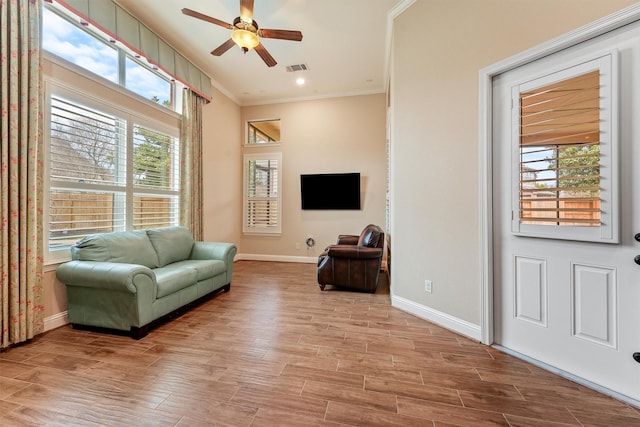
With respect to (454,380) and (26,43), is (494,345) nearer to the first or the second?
(454,380)

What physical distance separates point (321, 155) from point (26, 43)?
4.36 metres

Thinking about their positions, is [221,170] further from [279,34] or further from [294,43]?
[279,34]

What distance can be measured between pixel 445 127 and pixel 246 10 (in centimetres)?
230

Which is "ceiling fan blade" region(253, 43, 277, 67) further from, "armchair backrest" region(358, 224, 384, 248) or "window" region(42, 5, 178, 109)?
"armchair backrest" region(358, 224, 384, 248)

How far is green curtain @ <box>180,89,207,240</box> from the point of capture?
4301mm

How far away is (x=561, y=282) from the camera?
1.88 metres

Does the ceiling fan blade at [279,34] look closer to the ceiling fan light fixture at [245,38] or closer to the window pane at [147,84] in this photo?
the ceiling fan light fixture at [245,38]

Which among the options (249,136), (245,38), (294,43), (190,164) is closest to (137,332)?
(190,164)

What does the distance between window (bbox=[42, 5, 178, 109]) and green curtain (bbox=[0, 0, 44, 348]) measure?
0.30m

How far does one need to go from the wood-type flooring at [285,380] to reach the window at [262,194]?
3.45 metres

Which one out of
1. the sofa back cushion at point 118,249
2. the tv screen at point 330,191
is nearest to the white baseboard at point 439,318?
the tv screen at point 330,191

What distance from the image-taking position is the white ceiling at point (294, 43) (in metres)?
3.14

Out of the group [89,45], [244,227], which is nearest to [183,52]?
[89,45]

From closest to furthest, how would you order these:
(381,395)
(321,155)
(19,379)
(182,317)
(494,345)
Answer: (381,395), (19,379), (494,345), (182,317), (321,155)
